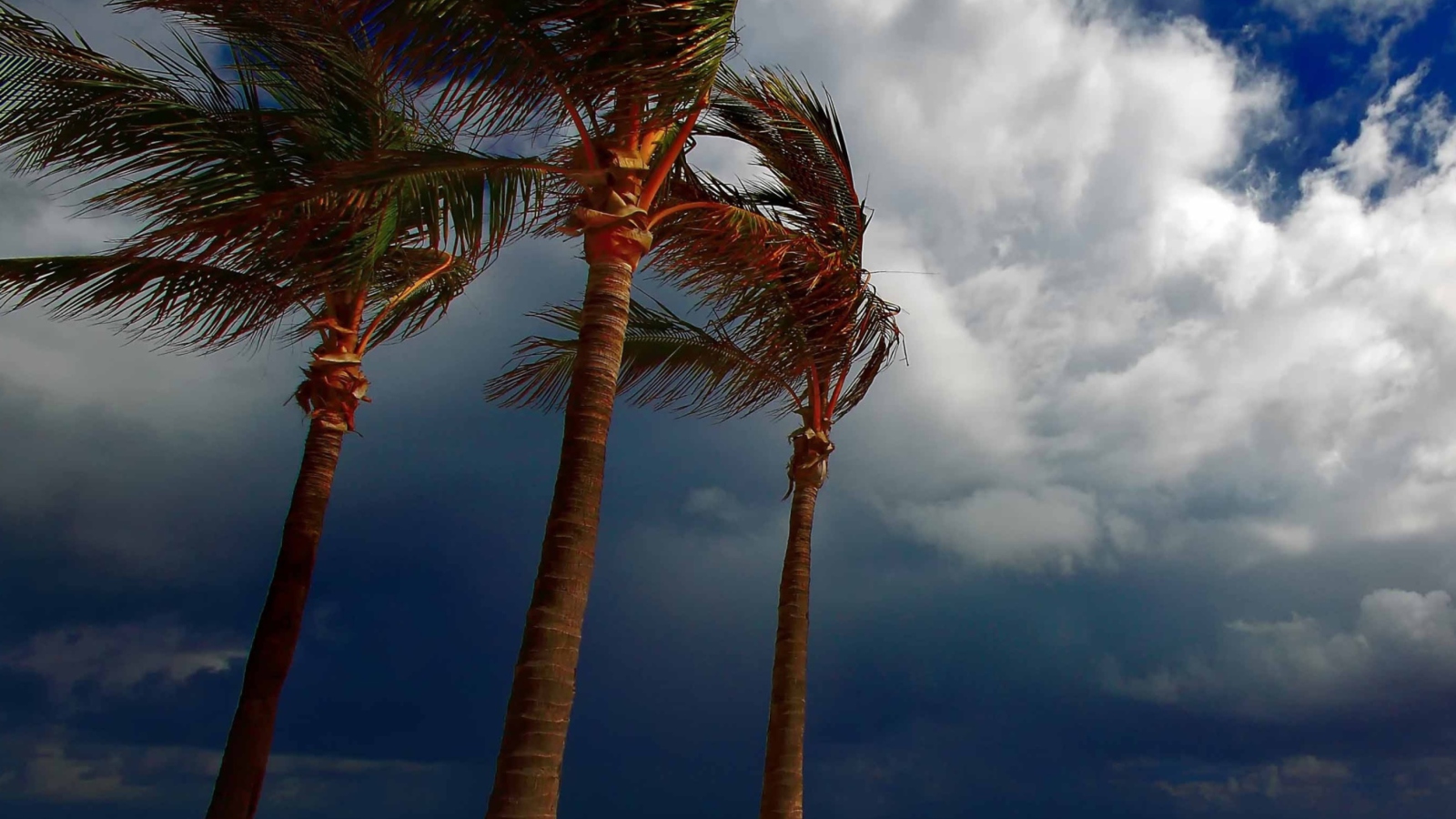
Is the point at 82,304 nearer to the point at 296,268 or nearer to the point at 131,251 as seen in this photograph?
the point at 296,268

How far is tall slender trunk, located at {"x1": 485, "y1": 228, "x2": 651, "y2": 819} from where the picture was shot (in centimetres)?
655

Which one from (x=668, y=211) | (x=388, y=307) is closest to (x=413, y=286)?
(x=388, y=307)

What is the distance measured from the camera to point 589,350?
7.92 metres

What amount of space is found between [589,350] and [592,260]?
2.89 feet

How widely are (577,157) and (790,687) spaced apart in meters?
6.24

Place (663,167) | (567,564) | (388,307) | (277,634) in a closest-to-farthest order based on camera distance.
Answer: (567,564)
(663,167)
(277,634)
(388,307)

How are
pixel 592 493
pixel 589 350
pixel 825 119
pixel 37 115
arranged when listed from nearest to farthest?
1. pixel 592 493
2. pixel 589 350
3. pixel 37 115
4. pixel 825 119

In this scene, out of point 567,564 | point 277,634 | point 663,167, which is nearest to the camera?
point 567,564

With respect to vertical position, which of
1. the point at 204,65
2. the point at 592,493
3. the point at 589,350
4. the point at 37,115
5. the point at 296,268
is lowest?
the point at 592,493

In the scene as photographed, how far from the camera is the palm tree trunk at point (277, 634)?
10.3 meters

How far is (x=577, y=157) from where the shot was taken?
902 centimetres

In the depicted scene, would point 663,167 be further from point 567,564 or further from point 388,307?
point 388,307

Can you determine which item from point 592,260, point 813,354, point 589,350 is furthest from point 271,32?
point 813,354

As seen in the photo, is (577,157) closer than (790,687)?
Yes
